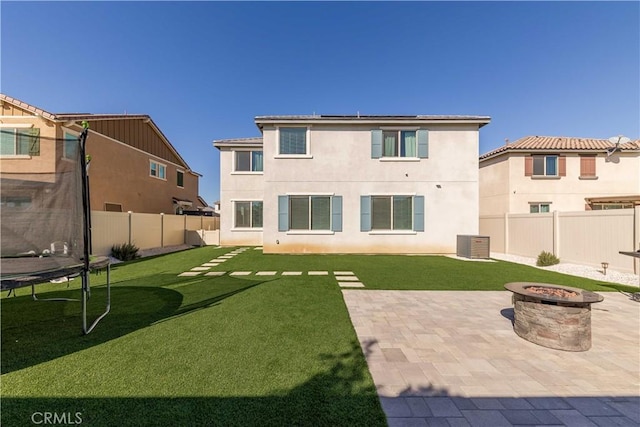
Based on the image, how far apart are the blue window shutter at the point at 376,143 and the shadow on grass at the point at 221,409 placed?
408 inches

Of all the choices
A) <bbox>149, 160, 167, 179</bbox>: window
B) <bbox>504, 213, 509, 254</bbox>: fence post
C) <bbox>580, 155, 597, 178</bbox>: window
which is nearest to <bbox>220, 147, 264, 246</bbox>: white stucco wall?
<bbox>149, 160, 167, 179</bbox>: window

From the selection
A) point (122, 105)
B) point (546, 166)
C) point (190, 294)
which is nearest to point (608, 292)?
point (190, 294)

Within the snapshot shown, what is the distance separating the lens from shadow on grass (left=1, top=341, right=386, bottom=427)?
2.06 m

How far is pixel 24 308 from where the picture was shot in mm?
4578

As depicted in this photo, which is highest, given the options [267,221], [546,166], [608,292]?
[546,166]

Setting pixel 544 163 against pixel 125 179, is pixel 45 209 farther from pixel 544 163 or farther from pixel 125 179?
pixel 544 163

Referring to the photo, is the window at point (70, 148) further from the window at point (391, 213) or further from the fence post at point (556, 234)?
the fence post at point (556, 234)

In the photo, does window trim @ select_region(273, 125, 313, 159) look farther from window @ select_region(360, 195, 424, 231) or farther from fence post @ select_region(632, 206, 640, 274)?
A: fence post @ select_region(632, 206, 640, 274)

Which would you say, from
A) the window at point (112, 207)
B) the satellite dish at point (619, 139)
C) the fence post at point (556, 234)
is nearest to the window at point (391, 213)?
the fence post at point (556, 234)

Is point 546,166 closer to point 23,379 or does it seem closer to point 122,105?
point 23,379

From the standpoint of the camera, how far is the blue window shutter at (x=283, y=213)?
11508mm

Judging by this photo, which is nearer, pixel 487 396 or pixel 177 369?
pixel 487 396

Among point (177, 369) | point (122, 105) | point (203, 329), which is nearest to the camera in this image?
point (177, 369)

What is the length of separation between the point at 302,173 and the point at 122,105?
17278 millimetres
